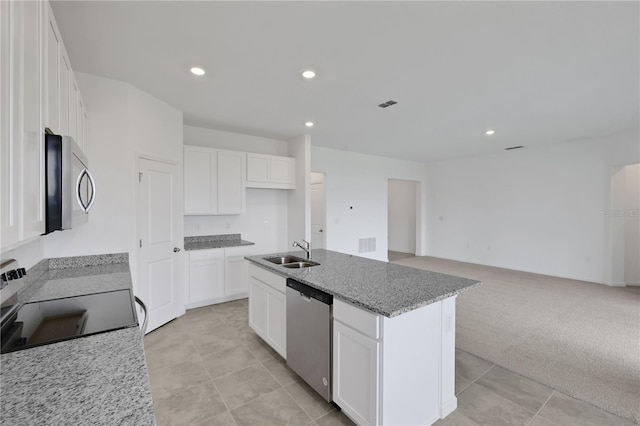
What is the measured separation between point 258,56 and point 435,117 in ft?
8.89

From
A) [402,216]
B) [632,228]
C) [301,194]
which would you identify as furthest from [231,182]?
[632,228]

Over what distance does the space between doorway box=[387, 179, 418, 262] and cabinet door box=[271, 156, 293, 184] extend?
4601mm

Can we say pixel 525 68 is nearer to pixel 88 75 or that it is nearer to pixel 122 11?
pixel 122 11

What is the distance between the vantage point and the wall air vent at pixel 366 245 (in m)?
6.72

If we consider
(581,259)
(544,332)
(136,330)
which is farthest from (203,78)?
(581,259)

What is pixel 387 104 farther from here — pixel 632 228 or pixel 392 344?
pixel 632 228

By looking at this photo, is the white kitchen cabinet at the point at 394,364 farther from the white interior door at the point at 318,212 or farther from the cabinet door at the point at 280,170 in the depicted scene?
the white interior door at the point at 318,212

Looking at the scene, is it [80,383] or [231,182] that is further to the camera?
[231,182]

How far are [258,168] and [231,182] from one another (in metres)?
0.53

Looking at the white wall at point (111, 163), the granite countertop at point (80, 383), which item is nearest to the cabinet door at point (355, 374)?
the granite countertop at point (80, 383)

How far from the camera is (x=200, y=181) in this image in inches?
160

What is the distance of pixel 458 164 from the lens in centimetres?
742

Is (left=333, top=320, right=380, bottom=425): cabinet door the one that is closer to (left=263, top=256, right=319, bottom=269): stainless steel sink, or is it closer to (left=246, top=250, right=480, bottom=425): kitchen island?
(left=246, top=250, right=480, bottom=425): kitchen island

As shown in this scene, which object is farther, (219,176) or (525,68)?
(219,176)
